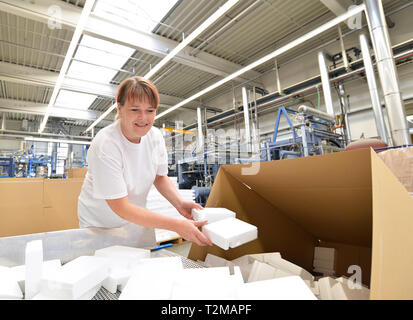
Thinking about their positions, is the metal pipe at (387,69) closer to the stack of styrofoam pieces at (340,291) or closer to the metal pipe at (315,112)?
the metal pipe at (315,112)

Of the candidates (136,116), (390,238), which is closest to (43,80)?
(136,116)

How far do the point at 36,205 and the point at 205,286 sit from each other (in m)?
1.87

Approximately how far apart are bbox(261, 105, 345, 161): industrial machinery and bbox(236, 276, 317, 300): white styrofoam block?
11.9ft

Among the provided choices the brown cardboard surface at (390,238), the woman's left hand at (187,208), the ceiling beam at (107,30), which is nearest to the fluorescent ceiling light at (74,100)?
the ceiling beam at (107,30)

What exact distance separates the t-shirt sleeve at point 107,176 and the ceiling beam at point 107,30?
377 cm

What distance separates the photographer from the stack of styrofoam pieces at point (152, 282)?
484 millimetres

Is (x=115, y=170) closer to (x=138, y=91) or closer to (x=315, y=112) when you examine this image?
(x=138, y=91)

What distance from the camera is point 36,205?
176 centimetres

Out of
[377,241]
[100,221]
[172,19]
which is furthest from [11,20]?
[377,241]

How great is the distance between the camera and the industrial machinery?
3883 mm

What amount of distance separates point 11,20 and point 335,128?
6658 millimetres
